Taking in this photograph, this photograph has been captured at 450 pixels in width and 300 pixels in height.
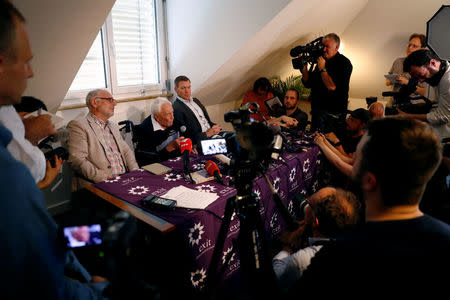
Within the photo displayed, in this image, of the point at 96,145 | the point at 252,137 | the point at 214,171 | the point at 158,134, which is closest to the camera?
the point at 252,137

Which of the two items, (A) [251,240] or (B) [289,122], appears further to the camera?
(B) [289,122]

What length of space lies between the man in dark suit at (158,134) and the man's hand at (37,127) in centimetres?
116

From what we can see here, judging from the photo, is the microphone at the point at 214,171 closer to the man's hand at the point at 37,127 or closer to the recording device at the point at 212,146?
the recording device at the point at 212,146

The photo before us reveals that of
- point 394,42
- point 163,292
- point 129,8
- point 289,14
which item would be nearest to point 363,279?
point 163,292

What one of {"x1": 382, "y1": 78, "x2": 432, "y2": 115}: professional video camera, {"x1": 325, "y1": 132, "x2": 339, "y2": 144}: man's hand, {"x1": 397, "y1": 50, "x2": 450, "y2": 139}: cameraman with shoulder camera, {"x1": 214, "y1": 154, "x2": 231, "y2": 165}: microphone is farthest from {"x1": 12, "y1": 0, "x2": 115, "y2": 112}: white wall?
{"x1": 382, "y1": 78, "x2": 432, "y2": 115}: professional video camera

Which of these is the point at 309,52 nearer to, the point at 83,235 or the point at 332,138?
the point at 332,138

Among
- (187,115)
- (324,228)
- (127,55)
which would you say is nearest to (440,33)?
(187,115)

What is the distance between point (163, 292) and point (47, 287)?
2.70 ft

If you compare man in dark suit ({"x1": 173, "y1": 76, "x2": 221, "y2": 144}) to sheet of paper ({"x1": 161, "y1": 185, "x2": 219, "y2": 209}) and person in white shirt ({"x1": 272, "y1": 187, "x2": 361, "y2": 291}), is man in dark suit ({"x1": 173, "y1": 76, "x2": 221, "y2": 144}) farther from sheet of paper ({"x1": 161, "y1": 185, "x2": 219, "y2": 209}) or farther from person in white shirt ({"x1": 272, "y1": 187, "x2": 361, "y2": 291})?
person in white shirt ({"x1": 272, "y1": 187, "x2": 361, "y2": 291})

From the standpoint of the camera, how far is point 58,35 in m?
1.90

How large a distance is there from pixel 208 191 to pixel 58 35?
1537 millimetres

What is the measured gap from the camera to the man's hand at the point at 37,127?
4.91ft

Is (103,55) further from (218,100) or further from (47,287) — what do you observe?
(47,287)

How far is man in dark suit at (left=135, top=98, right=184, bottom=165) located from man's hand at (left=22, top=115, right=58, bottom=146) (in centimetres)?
116
